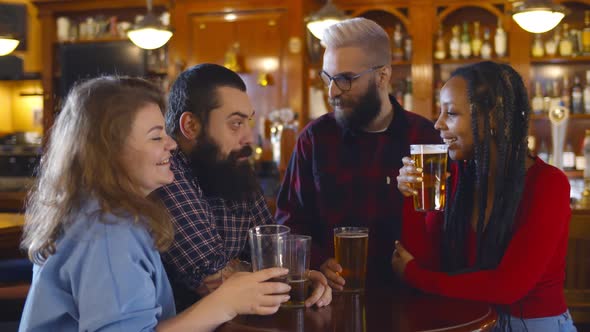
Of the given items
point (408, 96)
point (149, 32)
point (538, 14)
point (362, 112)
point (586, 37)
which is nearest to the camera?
point (362, 112)

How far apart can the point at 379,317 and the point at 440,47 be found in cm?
482

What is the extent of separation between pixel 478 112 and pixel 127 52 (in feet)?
17.8

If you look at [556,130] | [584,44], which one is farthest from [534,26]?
[584,44]

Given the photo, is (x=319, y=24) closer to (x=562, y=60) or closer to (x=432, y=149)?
(x=562, y=60)

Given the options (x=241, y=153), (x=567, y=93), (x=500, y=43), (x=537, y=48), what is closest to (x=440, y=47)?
(x=500, y=43)

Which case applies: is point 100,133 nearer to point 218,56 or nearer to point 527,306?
point 527,306

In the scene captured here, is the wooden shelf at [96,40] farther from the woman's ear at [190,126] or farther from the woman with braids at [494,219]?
the woman with braids at [494,219]

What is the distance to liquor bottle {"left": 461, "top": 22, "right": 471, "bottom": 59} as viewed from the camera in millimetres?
5977

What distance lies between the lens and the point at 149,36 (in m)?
5.29

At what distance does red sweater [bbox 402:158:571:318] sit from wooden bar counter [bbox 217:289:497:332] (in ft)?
0.15

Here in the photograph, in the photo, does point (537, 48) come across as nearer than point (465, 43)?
Yes

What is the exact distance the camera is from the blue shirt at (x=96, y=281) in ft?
4.09

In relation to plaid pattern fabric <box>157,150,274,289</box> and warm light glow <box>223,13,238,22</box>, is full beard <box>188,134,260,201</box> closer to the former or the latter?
plaid pattern fabric <box>157,150,274,289</box>

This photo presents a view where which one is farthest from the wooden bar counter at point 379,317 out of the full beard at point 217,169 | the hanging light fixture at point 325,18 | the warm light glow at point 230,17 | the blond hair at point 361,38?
the warm light glow at point 230,17
